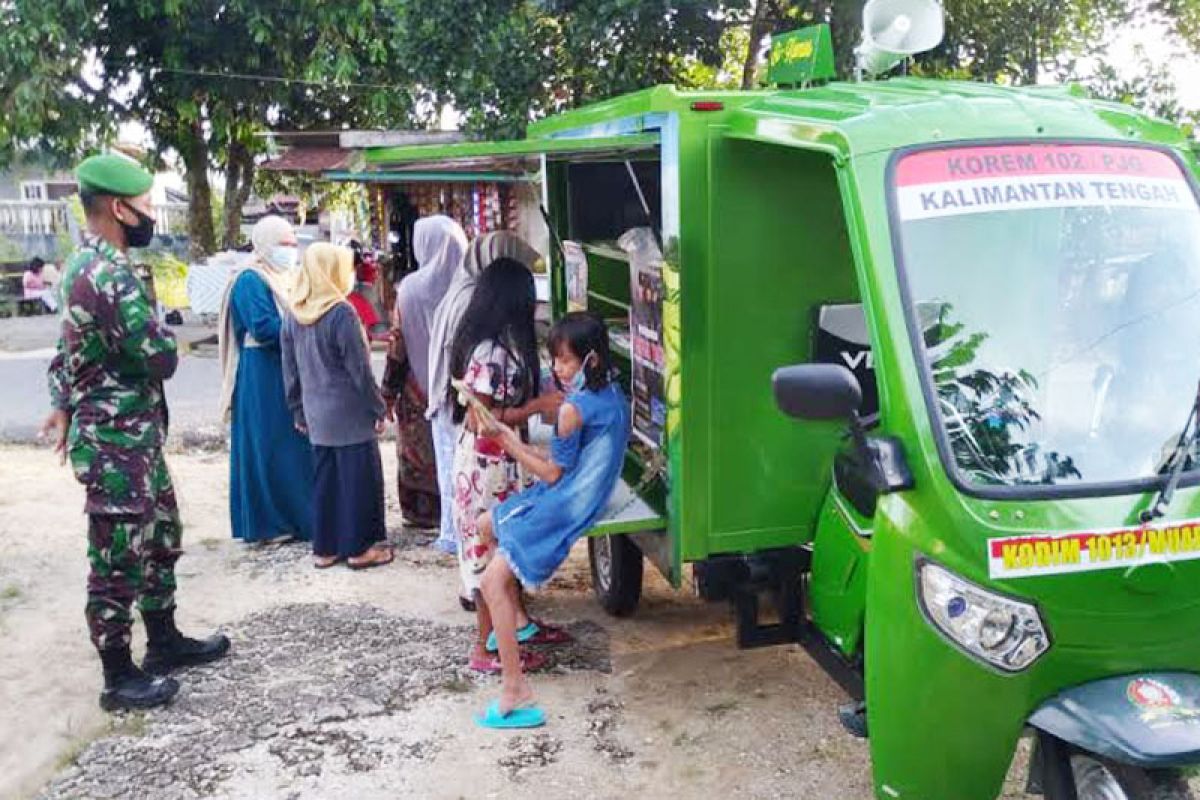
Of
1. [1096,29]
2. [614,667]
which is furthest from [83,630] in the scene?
[1096,29]

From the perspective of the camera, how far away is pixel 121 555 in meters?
3.88

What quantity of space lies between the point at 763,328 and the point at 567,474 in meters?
0.85

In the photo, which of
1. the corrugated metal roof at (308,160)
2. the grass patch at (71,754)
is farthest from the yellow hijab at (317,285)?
the corrugated metal roof at (308,160)

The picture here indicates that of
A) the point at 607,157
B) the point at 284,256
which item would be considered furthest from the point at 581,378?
the point at 284,256

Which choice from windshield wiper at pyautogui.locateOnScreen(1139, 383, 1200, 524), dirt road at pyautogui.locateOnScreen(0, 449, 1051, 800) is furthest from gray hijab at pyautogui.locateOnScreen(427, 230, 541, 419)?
windshield wiper at pyautogui.locateOnScreen(1139, 383, 1200, 524)

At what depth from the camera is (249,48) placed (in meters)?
15.6

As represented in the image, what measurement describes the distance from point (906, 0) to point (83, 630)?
4449 millimetres

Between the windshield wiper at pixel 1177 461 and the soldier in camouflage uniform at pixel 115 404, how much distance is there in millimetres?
3220

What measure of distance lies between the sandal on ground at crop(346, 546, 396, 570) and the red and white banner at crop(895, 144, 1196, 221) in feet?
11.9

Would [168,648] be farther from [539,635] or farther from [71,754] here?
[539,635]

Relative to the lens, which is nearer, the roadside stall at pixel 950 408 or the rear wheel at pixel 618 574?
the roadside stall at pixel 950 408

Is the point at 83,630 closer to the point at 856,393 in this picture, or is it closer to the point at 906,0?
the point at 856,393

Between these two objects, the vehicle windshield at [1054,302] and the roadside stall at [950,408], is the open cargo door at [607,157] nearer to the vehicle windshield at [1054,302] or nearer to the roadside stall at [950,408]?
the roadside stall at [950,408]

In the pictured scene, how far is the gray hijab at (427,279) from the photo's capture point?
17.0ft
